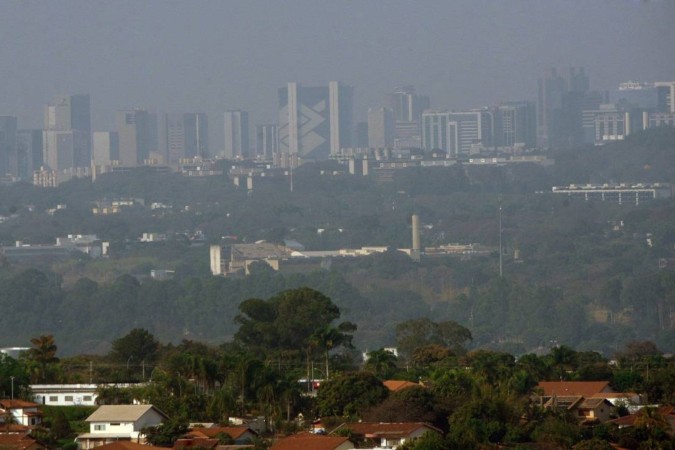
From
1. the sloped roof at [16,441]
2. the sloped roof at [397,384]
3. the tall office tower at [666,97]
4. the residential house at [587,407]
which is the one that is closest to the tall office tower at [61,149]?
the tall office tower at [666,97]

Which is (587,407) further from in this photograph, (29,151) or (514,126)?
(29,151)

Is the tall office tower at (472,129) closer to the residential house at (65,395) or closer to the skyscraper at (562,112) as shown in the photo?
the skyscraper at (562,112)

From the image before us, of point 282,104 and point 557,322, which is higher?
point 282,104

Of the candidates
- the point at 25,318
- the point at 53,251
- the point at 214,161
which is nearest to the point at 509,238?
the point at 53,251

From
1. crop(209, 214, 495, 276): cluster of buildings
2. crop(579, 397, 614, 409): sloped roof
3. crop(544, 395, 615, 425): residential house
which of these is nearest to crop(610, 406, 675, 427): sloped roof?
crop(544, 395, 615, 425): residential house

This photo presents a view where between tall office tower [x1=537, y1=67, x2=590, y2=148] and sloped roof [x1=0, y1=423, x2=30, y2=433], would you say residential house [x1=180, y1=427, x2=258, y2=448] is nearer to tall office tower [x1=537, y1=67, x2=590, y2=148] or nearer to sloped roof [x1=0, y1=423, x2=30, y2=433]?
sloped roof [x1=0, y1=423, x2=30, y2=433]

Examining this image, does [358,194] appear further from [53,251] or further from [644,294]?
[644,294]
